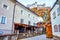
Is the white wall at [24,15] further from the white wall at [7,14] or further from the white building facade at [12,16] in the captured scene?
the white wall at [7,14]

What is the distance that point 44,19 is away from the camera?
2.87 metres

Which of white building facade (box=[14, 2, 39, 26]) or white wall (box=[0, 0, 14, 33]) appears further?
white building facade (box=[14, 2, 39, 26])

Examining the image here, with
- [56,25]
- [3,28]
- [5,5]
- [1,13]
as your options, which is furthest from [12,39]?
[56,25]

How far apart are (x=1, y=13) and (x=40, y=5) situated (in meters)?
1.26

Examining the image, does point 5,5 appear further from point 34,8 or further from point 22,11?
point 34,8

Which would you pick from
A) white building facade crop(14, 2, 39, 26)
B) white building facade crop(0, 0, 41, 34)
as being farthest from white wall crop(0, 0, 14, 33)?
white building facade crop(14, 2, 39, 26)

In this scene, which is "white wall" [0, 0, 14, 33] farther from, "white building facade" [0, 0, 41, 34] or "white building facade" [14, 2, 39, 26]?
"white building facade" [14, 2, 39, 26]

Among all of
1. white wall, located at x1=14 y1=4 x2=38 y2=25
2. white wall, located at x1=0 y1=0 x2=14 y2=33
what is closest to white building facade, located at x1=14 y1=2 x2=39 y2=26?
white wall, located at x1=14 y1=4 x2=38 y2=25

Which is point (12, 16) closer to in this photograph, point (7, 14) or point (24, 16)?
point (7, 14)

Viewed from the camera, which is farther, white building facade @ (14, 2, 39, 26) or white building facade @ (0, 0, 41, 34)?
white building facade @ (14, 2, 39, 26)

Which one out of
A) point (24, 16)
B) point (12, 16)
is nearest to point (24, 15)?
point (24, 16)

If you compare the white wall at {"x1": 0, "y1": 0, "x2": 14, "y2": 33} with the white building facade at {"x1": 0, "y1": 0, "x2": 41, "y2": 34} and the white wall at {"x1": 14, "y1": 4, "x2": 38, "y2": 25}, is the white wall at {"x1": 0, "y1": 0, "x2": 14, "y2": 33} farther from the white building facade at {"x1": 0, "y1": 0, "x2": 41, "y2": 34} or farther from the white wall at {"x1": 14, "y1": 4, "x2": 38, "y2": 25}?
the white wall at {"x1": 14, "y1": 4, "x2": 38, "y2": 25}

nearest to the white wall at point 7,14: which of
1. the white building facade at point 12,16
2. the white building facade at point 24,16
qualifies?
the white building facade at point 12,16

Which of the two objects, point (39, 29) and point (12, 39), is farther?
point (39, 29)
